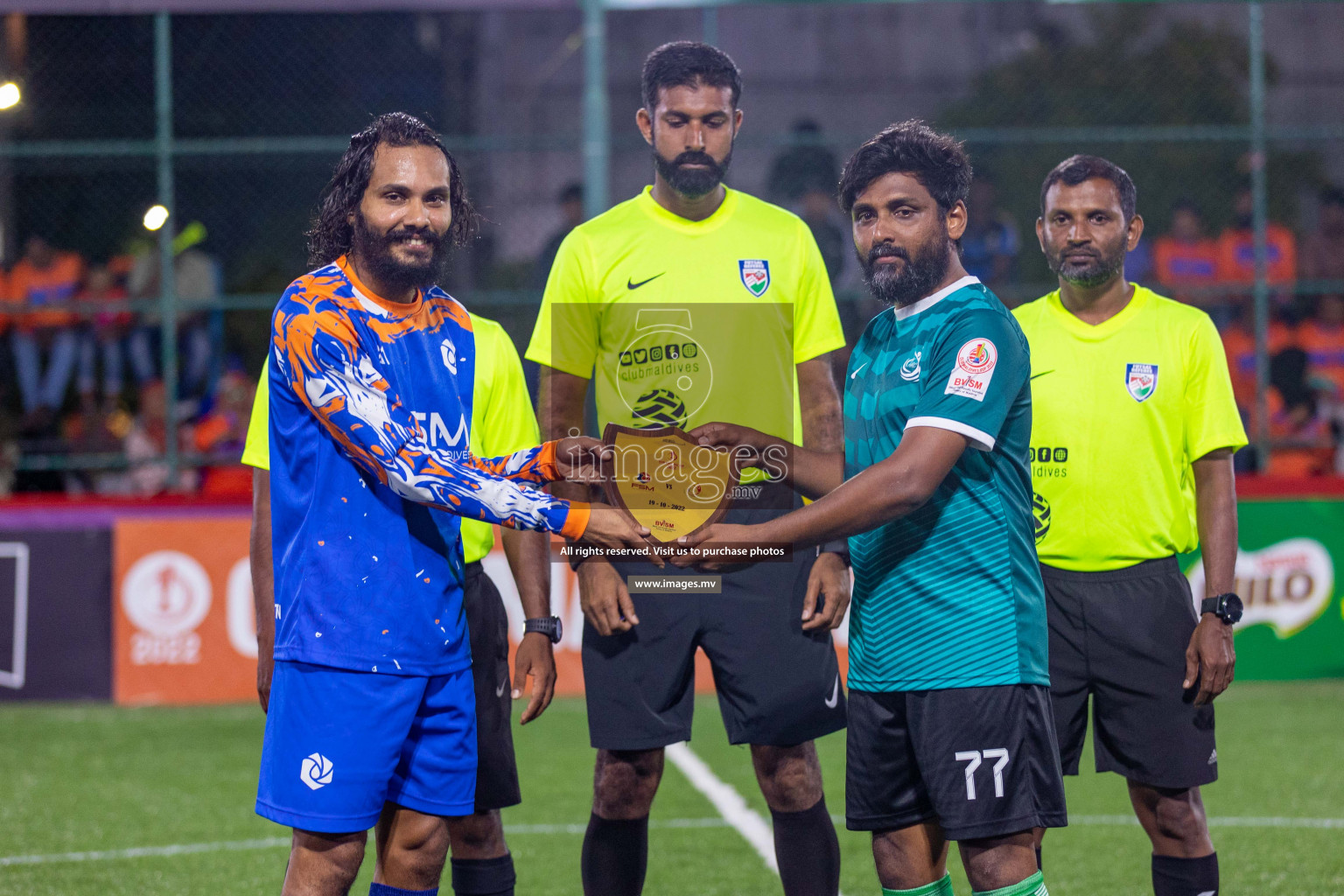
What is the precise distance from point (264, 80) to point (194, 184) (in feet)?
4.86

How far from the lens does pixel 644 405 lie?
3928 mm

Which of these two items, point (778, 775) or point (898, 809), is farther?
point (778, 775)

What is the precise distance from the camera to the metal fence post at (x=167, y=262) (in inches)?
378

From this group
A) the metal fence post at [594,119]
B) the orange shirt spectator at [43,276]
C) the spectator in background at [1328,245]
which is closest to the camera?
the metal fence post at [594,119]

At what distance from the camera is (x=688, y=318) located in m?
3.94

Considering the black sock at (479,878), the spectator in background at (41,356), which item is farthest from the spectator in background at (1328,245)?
the black sock at (479,878)

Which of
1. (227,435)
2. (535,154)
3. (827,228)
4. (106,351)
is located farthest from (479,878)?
(535,154)

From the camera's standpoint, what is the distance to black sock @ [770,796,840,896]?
3881 millimetres

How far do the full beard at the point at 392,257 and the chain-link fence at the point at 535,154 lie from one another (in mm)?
5527

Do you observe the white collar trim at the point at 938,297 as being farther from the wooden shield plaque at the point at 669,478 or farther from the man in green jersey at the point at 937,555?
the wooden shield plaque at the point at 669,478

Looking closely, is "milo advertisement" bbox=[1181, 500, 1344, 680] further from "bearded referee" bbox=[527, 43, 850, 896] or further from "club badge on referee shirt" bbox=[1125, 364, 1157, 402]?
"bearded referee" bbox=[527, 43, 850, 896]

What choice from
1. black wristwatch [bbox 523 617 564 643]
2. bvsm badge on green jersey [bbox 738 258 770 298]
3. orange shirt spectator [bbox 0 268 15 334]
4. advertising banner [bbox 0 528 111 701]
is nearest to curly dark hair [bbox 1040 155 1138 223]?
bvsm badge on green jersey [bbox 738 258 770 298]

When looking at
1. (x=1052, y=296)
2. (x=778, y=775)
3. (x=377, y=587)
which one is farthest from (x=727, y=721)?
(x=1052, y=296)

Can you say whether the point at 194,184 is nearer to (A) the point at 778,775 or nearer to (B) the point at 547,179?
(B) the point at 547,179
